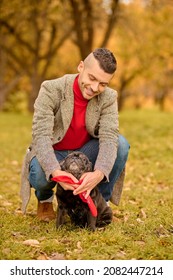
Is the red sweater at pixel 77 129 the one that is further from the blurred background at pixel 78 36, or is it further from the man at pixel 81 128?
the blurred background at pixel 78 36

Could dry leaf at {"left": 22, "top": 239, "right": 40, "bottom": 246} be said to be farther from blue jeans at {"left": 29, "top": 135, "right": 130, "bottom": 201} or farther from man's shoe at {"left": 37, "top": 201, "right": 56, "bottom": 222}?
man's shoe at {"left": 37, "top": 201, "right": 56, "bottom": 222}

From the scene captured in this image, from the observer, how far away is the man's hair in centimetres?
456

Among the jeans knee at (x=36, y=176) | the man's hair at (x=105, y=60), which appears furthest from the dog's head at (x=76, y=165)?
the man's hair at (x=105, y=60)

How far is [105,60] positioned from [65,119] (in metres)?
0.70

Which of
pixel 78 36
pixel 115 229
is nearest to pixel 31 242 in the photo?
pixel 115 229

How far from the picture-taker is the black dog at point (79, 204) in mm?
4523

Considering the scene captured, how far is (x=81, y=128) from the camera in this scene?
503cm

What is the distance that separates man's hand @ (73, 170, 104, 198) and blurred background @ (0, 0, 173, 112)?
11.6m

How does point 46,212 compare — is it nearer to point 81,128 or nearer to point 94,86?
point 81,128

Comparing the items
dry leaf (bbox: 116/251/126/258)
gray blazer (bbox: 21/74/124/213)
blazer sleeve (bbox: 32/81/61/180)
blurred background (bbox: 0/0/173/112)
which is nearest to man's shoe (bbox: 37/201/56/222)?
gray blazer (bbox: 21/74/124/213)

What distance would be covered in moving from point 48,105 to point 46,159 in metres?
0.55
